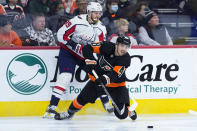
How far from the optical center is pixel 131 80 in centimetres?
552

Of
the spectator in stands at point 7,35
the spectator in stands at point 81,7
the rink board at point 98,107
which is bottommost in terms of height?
the rink board at point 98,107

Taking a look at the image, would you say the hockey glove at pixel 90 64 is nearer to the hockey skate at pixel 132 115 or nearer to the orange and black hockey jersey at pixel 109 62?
the orange and black hockey jersey at pixel 109 62

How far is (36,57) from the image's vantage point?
5410 mm

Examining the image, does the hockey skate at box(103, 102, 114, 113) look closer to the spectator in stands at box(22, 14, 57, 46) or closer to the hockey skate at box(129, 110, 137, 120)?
the hockey skate at box(129, 110, 137, 120)

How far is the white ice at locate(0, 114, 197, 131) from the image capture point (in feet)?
15.1

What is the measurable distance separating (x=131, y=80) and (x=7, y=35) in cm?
154

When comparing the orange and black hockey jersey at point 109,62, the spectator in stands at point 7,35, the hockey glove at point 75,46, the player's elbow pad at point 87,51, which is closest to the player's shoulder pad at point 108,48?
the orange and black hockey jersey at point 109,62

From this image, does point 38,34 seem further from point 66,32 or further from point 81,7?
point 81,7

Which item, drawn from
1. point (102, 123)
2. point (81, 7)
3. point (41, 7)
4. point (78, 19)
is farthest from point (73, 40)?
point (102, 123)

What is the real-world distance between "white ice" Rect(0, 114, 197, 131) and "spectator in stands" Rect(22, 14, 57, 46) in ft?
2.92

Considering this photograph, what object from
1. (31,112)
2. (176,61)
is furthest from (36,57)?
(176,61)

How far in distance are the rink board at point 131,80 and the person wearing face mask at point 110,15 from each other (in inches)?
14.4

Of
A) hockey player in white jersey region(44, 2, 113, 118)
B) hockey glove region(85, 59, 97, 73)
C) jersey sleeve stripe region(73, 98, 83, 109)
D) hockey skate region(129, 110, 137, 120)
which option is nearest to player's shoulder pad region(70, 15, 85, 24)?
hockey player in white jersey region(44, 2, 113, 118)

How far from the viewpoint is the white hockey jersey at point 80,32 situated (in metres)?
5.18
